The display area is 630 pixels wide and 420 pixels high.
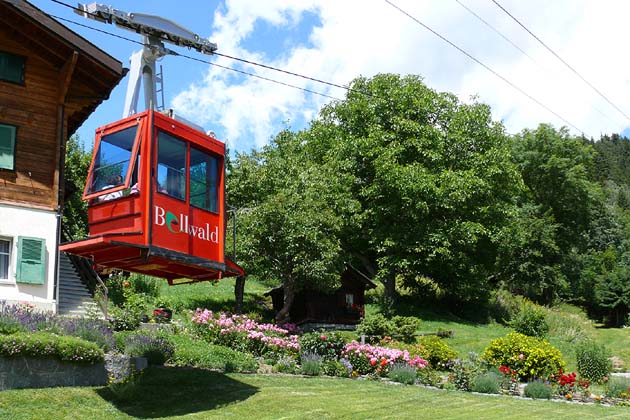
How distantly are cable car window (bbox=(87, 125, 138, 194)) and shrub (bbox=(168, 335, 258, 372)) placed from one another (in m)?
6.80

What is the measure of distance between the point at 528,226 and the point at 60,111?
4233 cm

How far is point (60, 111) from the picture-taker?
22.9 metres

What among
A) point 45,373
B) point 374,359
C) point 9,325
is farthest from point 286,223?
point 45,373

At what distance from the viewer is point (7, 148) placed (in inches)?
846

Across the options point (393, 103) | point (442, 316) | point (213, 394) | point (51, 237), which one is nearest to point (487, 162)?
point (393, 103)

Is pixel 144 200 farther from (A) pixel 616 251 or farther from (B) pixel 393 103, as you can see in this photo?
(A) pixel 616 251

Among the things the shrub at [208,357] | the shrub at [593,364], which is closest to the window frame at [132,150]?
the shrub at [208,357]

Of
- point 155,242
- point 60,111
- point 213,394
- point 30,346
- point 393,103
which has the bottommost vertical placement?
point 213,394

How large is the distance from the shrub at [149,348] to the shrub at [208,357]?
289 millimetres

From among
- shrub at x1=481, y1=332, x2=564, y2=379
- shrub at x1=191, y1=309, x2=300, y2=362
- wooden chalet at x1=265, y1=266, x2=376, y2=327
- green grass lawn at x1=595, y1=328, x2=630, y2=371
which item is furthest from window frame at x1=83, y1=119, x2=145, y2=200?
green grass lawn at x1=595, y1=328, x2=630, y2=371

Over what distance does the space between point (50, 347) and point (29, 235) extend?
8.04 metres

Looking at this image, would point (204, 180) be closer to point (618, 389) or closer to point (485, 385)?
point (485, 385)

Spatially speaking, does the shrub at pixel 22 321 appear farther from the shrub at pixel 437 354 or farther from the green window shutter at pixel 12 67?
the shrub at pixel 437 354

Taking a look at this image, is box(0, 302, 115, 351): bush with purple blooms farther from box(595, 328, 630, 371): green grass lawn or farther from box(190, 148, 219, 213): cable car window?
box(595, 328, 630, 371): green grass lawn
